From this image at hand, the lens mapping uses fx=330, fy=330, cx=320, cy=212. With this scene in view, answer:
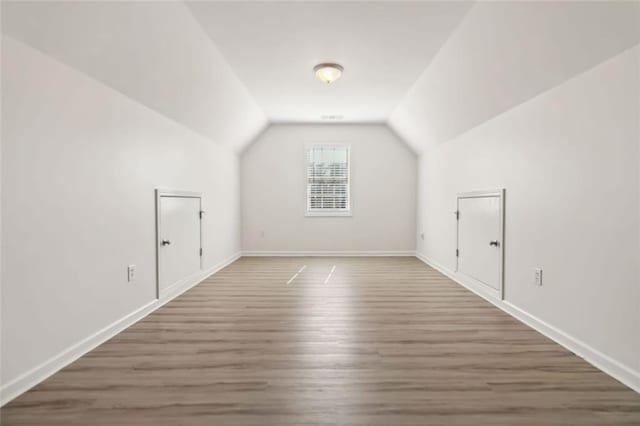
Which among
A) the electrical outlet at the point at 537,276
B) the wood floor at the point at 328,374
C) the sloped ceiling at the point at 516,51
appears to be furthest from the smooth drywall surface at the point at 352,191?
the electrical outlet at the point at 537,276

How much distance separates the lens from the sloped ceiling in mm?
1820

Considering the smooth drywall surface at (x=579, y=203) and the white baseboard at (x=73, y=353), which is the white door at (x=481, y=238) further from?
the white baseboard at (x=73, y=353)

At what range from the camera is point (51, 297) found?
1920 mm

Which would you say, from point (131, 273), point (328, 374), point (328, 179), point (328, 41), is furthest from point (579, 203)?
point (328, 179)

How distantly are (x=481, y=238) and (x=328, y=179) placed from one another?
3358 mm

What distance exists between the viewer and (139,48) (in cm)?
235

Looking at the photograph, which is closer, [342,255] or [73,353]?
[73,353]

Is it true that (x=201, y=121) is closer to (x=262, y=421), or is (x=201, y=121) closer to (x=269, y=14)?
(x=269, y=14)

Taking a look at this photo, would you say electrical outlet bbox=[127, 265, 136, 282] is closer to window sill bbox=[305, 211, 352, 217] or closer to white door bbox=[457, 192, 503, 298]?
white door bbox=[457, 192, 503, 298]

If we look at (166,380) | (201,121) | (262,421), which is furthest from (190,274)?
(262,421)

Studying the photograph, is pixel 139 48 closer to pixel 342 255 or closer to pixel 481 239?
pixel 481 239

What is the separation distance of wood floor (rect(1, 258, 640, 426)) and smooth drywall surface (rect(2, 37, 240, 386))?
29 centimetres

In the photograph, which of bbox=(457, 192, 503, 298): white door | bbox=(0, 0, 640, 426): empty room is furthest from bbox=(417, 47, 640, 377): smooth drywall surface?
bbox=(457, 192, 503, 298): white door

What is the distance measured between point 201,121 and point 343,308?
2735mm
